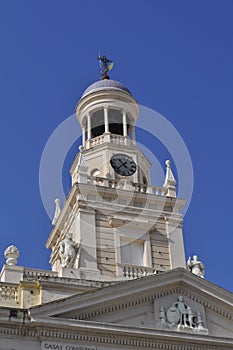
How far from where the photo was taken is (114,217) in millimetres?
40969

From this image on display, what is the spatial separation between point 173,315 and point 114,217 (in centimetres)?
824

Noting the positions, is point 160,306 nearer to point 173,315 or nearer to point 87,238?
point 173,315

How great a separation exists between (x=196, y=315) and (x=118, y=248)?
268 inches

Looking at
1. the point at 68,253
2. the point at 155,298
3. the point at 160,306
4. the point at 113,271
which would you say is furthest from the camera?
the point at 113,271

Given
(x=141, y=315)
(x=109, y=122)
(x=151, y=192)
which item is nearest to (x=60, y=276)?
(x=141, y=315)

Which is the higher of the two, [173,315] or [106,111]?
[106,111]

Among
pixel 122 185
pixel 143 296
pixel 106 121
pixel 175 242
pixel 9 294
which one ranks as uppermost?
pixel 106 121

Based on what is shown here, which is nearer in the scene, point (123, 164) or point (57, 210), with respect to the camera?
point (123, 164)

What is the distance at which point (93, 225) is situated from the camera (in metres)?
40.4

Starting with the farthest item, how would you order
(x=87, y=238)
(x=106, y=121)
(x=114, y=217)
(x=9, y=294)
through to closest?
(x=106, y=121) < (x=114, y=217) < (x=87, y=238) < (x=9, y=294)

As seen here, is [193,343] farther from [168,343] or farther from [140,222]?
[140,222]

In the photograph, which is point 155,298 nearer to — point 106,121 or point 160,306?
point 160,306

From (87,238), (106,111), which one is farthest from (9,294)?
(106,111)

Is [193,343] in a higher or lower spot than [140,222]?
lower
